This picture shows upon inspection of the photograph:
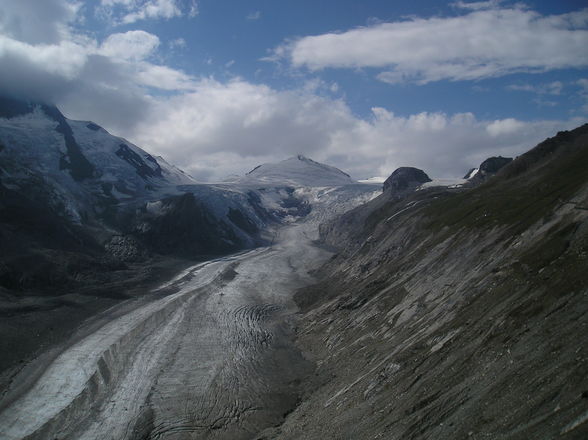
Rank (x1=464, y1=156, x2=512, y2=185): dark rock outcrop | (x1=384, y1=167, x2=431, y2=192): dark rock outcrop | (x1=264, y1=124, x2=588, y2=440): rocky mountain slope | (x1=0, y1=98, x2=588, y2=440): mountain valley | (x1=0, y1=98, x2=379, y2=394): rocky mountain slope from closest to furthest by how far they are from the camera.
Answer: (x1=264, y1=124, x2=588, y2=440): rocky mountain slope → (x1=0, y1=98, x2=588, y2=440): mountain valley → (x1=0, y1=98, x2=379, y2=394): rocky mountain slope → (x1=464, y1=156, x2=512, y2=185): dark rock outcrop → (x1=384, y1=167, x2=431, y2=192): dark rock outcrop

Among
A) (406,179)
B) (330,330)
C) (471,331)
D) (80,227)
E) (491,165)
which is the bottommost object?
(471,331)

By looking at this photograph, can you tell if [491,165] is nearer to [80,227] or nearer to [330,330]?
[330,330]

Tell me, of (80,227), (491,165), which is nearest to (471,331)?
(80,227)

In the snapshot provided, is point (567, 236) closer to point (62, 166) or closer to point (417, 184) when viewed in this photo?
point (417, 184)

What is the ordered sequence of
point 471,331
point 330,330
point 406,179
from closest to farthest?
1. point 471,331
2. point 330,330
3. point 406,179

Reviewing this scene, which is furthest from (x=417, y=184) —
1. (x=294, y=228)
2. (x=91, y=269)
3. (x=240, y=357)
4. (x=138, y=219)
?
(x=240, y=357)

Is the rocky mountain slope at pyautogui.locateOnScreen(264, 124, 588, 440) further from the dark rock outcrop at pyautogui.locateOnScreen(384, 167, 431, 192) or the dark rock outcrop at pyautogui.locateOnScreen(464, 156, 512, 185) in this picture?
the dark rock outcrop at pyautogui.locateOnScreen(384, 167, 431, 192)

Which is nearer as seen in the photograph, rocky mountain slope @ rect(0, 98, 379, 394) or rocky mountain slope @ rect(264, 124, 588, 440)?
rocky mountain slope @ rect(264, 124, 588, 440)

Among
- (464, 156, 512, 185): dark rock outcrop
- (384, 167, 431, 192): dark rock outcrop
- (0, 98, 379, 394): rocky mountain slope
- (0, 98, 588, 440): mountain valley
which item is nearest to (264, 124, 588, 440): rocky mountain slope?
(0, 98, 588, 440): mountain valley

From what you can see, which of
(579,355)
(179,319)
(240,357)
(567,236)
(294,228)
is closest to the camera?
(579,355)
